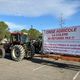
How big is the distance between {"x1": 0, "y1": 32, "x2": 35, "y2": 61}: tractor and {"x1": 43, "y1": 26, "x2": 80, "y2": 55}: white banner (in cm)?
239

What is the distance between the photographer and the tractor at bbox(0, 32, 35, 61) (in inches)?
735

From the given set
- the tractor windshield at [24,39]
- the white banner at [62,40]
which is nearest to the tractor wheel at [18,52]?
the tractor windshield at [24,39]

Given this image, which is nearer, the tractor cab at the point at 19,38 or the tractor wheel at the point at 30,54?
the tractor cab at the point at 19,38

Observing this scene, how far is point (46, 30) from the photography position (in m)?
17.3

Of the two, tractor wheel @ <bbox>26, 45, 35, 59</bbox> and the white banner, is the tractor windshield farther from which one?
the white banner

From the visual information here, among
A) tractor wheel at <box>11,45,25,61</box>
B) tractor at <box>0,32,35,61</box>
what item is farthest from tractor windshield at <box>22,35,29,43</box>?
tractor wheel at <box>11,45,25,61</box>

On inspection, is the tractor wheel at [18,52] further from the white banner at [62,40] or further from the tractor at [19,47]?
the white banner at [62,40]

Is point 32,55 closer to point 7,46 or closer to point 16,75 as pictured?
point 7,46

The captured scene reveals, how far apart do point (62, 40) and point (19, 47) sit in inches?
169

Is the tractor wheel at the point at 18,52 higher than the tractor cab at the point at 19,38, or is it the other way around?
the tractor cab at the point at 19,38

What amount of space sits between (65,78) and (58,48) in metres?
4.77

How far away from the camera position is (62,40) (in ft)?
53.1

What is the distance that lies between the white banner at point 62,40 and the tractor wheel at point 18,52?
6.99 feet

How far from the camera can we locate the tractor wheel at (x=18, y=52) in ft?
60.4
